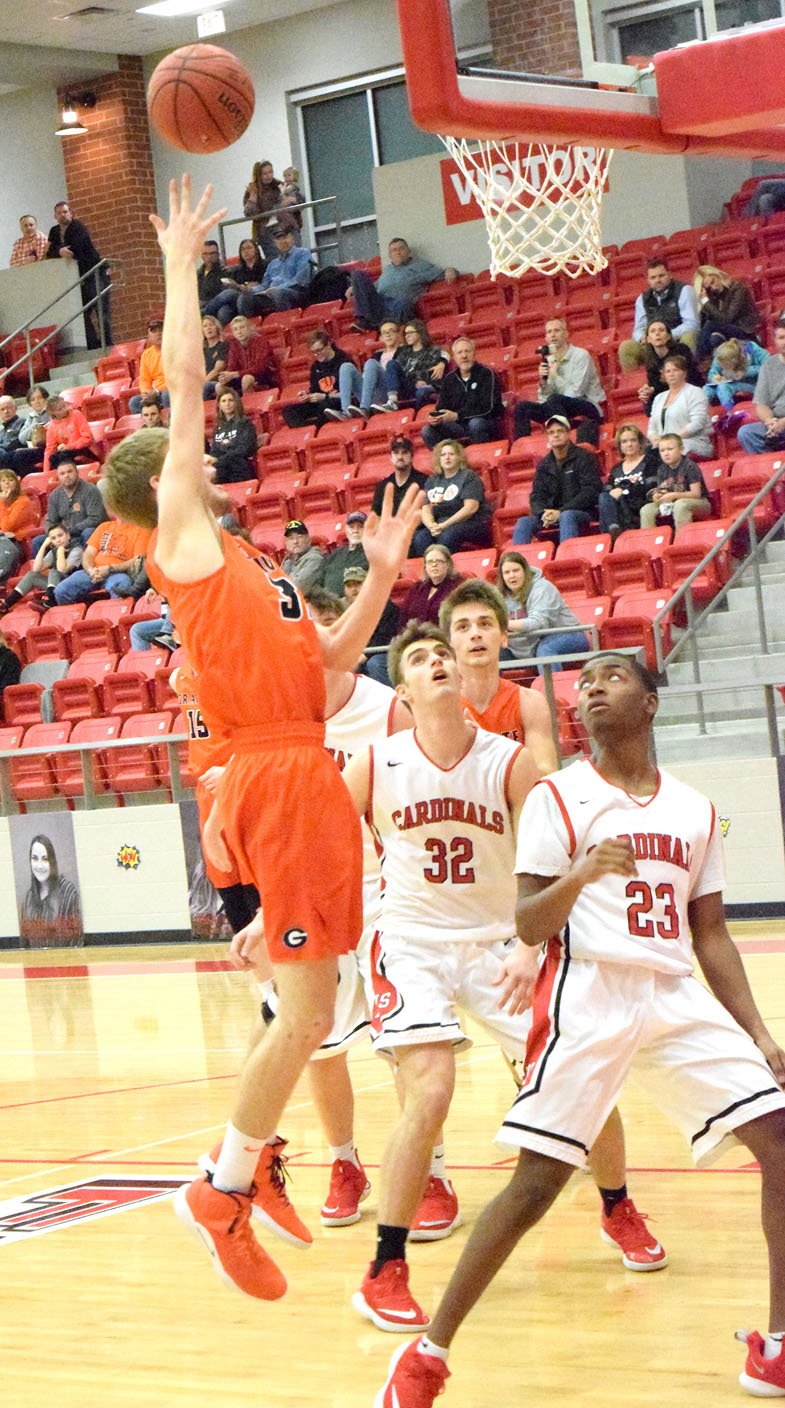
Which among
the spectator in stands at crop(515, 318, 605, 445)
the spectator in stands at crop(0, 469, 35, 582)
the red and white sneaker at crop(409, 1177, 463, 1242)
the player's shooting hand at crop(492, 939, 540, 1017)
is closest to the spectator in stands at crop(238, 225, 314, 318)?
the spectator in stands at crop(0, 469, 35, 582)

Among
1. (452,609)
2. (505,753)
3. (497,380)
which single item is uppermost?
(497,380)

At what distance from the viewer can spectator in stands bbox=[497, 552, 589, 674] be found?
447 inches

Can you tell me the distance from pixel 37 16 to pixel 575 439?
9.45m

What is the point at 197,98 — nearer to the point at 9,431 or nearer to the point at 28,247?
the point at 9,431

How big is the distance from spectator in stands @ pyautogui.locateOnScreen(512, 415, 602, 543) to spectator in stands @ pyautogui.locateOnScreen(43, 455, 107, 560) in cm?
499

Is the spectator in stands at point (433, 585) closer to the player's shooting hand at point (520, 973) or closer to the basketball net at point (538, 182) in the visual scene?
the basketball net at point (538, 182)

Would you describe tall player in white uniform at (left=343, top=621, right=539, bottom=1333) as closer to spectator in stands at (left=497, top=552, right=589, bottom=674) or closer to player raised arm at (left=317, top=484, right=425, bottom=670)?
player raised arm at (left=317, top=484, right=425, bottom=670)

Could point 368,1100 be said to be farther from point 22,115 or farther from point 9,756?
point 22,115

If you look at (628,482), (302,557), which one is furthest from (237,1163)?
(302,557)

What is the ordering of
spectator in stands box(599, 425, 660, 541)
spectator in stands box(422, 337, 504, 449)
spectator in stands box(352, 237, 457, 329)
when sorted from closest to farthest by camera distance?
spectator in stands box(599, 425, 660, 541) → spectator in stands box(422, 337, 504, 449) → spectator in stands box(352, 237, 457, 329)

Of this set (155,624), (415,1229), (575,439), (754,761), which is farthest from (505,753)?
(155,624)

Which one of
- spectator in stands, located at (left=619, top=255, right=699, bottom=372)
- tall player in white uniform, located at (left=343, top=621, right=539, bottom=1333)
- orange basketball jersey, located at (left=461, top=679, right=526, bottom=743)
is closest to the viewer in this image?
tall player in white uniform, located at (left=343, top=621, right=539, bottom=1333)

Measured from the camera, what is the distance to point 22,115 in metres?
23.1

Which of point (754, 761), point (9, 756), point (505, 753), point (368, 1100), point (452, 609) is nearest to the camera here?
point (505, 753)
